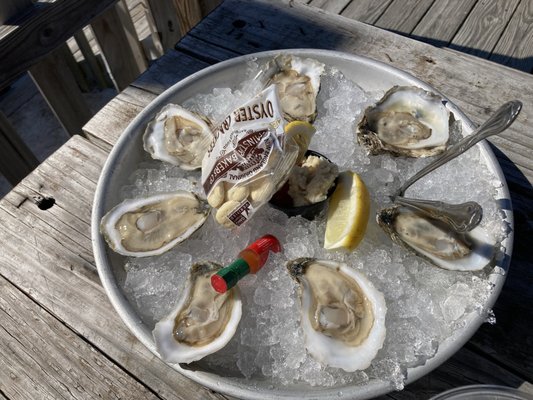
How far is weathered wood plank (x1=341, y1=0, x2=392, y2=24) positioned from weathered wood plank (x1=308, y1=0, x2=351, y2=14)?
3 cm

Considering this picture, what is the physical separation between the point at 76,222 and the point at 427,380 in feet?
3.09

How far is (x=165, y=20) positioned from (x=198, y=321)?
6.12 feet

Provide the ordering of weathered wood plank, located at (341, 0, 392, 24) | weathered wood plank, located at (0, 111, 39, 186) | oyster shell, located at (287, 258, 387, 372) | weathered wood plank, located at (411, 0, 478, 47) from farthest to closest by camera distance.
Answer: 1. weathered wood plank, located at (341, 0, 392, 24)
2. weathered wood plank, located at (411, 0, 478, 47)
3. weathered wood plank, located at (0, 111, 39, 186)
4. oyster shell, located at (287, 258, 387, 372)

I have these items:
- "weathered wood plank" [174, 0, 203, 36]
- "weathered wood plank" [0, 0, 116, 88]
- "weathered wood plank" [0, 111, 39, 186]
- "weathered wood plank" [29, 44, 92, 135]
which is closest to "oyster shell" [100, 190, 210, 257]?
"weathered wood plank" [0, 0, 116, 88]

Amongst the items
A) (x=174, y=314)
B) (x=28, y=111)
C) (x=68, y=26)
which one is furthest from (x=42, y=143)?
(x=174, y=314)

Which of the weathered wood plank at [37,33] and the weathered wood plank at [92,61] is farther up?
the weathered wood plank at [37,33]

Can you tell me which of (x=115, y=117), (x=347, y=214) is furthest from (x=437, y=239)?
(x=115, y=117)

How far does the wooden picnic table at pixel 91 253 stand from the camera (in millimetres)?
1006

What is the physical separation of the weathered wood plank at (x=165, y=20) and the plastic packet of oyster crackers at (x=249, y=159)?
156 centimetres

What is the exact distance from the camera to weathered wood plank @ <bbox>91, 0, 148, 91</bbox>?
2107 millimetres

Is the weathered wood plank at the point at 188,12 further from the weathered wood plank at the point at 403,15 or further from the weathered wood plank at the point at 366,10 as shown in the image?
the weathered wood plank at the point at 403,15

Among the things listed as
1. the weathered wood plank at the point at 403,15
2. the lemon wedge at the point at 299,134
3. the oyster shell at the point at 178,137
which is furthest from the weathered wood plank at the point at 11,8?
the weathered wood plank at the point at 403,15

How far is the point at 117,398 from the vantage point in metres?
1.00

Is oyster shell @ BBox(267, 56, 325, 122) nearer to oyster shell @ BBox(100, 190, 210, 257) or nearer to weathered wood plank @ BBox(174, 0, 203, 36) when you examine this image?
oyster shell @ BBox(100, 190, 210, 257)
